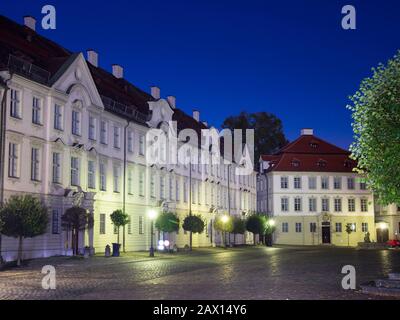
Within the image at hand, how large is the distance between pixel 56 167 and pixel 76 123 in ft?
→ 12.4

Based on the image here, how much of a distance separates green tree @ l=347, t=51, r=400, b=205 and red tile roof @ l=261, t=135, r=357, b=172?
201 feet

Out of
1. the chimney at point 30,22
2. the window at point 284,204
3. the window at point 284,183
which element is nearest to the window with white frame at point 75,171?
the chimney at point 30,22

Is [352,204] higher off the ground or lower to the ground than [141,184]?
lower

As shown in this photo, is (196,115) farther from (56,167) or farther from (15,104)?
(15,104)

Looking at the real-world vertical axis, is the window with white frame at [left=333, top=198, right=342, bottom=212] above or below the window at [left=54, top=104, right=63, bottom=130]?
below

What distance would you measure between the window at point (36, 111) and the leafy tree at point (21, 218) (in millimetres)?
6699

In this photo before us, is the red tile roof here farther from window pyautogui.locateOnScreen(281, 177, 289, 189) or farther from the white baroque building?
the white baroque building

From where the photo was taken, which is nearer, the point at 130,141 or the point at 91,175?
the point at 91,175

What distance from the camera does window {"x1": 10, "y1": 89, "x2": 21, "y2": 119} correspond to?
34.1m

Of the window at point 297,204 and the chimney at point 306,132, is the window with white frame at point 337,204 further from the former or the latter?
the chimney at point 306,132

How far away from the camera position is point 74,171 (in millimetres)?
40094

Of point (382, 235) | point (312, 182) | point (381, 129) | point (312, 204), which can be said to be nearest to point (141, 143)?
point (381, 129)

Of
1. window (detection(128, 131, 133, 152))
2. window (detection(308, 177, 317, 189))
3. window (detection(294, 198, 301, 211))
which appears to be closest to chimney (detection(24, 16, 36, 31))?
window (detection(128, 131, 133, 152))
